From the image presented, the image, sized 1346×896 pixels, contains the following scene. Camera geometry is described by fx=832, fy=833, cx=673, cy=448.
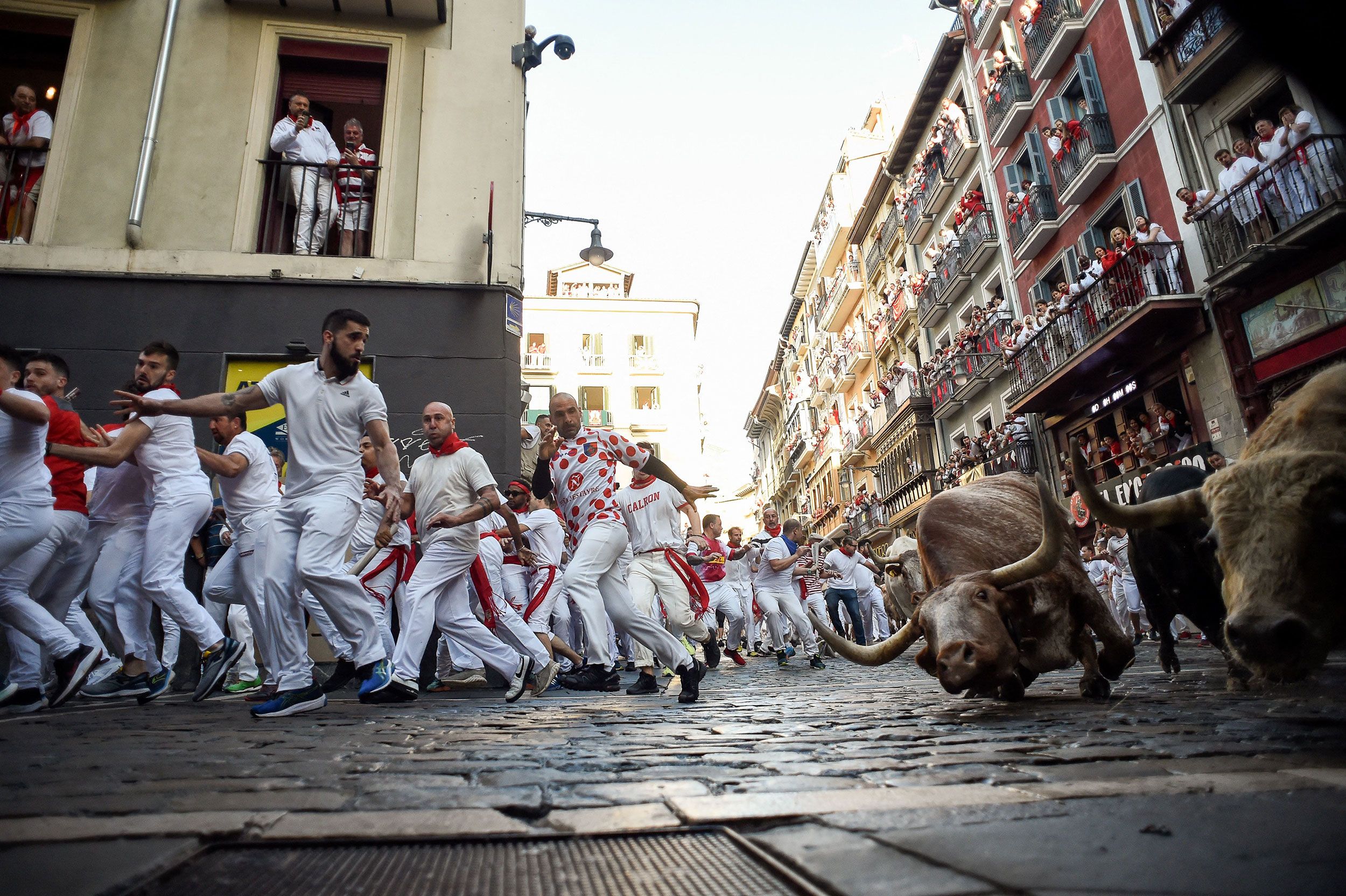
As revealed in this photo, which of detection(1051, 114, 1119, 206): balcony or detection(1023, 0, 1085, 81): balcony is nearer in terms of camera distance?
detection(1051, 114, 1119, 206): balcony

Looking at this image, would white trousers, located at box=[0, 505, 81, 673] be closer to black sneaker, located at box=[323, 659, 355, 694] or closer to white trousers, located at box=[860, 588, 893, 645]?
black sneaker, located at box=[323, 659, 355, 694]

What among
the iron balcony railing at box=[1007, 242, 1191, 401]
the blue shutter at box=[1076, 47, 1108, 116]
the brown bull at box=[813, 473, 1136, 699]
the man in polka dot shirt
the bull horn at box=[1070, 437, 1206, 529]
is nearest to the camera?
the bull horn at box=[1070, 437, 1206, 529]

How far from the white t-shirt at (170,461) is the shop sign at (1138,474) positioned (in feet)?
48.4

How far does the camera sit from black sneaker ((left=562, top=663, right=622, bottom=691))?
685cm

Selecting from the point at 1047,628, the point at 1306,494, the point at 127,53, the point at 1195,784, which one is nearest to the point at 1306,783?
the point at 1195,784

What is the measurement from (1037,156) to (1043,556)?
22370mm

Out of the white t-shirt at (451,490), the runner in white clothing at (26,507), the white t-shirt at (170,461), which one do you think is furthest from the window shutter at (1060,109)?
the runner in white clothing at (26,507)

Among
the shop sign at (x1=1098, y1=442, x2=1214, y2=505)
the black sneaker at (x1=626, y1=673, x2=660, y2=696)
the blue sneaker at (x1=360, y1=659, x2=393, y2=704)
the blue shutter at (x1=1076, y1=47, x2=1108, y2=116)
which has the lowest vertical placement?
the black sneaker at (x1=626, y1=673, x2=660, y2=696)

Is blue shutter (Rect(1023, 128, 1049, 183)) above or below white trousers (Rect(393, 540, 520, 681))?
above

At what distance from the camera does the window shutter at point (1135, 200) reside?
61.5 ft

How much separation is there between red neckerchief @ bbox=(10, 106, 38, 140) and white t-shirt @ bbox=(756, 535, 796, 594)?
36.5 ft

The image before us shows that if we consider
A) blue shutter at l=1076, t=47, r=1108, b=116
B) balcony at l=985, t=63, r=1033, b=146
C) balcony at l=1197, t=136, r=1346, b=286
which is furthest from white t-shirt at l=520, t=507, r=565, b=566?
balcony at l=985, t=63, r=1033, b=146

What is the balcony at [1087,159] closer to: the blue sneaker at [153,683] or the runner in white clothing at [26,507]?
the blue sneaker at [153,683]

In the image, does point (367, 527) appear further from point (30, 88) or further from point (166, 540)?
point (30, 88)
